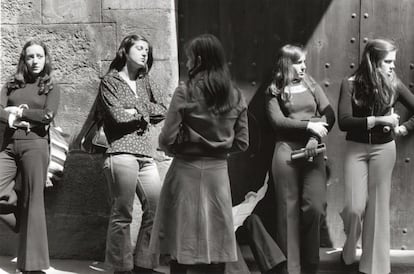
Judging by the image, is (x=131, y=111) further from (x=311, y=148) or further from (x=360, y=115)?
(x=360, y=115)

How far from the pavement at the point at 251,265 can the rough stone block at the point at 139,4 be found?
2.14 meters

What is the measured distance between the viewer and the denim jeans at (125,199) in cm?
583

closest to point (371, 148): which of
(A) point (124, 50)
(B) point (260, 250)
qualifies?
(B) point (260, 250)

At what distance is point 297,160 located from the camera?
5914 mm

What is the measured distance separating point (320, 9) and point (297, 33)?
11.0 inches

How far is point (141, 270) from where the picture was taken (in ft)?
19.9

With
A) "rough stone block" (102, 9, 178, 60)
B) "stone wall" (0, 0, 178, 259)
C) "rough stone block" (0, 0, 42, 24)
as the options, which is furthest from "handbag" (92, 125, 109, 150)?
"rough stone block" (0, 0, 42, 24)

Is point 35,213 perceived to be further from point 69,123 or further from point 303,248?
point 303,248

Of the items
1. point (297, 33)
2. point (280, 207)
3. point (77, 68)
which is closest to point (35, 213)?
point (77, 68)

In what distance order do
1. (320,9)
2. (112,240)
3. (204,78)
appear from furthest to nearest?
1. (320,9)
2. (112,240)
3. (204,78)

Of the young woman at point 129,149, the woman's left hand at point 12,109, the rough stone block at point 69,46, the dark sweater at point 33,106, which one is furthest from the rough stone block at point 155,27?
the woman's left hand at point 12,109

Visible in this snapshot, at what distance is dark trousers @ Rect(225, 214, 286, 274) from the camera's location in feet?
18.9

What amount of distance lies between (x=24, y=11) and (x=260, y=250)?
294 centimetres

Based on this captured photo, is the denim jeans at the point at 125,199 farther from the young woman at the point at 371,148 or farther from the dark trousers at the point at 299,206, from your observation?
the young woman at the point at 371,148
